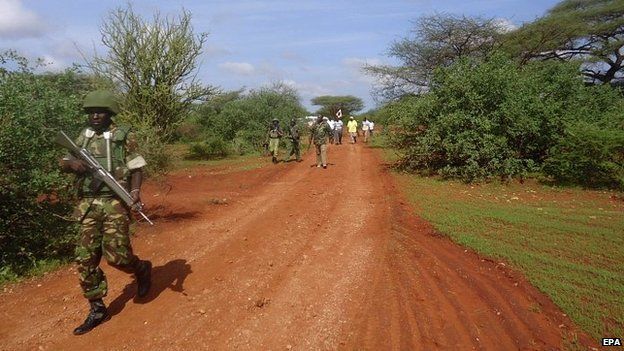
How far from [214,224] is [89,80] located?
9.37 m

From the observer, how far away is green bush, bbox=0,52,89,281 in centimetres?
487

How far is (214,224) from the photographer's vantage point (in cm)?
718

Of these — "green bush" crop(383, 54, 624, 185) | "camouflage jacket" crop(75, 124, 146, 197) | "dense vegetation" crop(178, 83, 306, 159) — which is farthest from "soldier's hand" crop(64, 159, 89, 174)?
"dense vegetation" crop(178, 83, 306, 159)

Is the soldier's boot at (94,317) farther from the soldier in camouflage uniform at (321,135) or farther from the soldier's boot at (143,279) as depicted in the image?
the soldier in camouflage uniform at (321,135)

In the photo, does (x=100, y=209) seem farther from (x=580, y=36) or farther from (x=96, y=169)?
(x=580, y=36)

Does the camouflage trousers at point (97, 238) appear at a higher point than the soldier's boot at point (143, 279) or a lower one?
higher

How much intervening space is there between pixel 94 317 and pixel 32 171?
2131mm

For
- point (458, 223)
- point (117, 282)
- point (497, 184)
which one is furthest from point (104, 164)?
point (497, 184)

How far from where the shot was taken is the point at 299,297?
173 inches

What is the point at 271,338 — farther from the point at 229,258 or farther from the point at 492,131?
the point at 492,131

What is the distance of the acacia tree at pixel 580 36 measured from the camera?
2136cm

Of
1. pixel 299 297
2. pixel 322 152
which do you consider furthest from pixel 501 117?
pixel 299 297

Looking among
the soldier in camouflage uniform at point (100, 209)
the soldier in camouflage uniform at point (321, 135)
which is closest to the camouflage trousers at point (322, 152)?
the soldier in camouflage uniform at point (321, 135)

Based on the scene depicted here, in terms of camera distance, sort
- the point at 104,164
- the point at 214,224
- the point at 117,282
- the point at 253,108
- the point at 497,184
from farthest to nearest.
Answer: the point at 253,108 < the point at 497,184 < the point at 214,224 < the point at 117,282 < the point at 104,164
